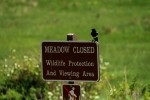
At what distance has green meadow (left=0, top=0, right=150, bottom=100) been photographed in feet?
79.8

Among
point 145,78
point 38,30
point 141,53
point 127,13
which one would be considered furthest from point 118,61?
point 127,13

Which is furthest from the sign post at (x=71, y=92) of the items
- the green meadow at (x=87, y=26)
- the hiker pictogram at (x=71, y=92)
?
the green meadow at (x=87, y=26)

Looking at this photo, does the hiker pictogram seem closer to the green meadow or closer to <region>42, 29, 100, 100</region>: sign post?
<region>42, 29, 100, 100</region>: sign post

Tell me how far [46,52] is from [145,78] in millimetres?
11582

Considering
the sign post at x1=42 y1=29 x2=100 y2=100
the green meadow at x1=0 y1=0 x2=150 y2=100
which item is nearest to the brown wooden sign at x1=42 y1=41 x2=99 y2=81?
the sign post at x1=42 y1=29 x2=100 y2=100

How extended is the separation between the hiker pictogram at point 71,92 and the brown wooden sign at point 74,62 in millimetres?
100

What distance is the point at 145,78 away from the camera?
19812mm

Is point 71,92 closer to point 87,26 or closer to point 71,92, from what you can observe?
point 71,92

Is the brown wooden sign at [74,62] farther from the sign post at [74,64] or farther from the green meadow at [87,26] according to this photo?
the green meadow at [87,26]

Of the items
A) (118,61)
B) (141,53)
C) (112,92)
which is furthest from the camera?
(141,53)

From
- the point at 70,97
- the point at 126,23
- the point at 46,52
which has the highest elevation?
the point at 126,23

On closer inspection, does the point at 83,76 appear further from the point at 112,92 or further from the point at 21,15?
the point at 21,15

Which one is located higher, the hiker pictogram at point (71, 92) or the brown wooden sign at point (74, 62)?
the brown wooden sign at point (74, 62)

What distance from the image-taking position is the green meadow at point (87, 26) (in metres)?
24.3
